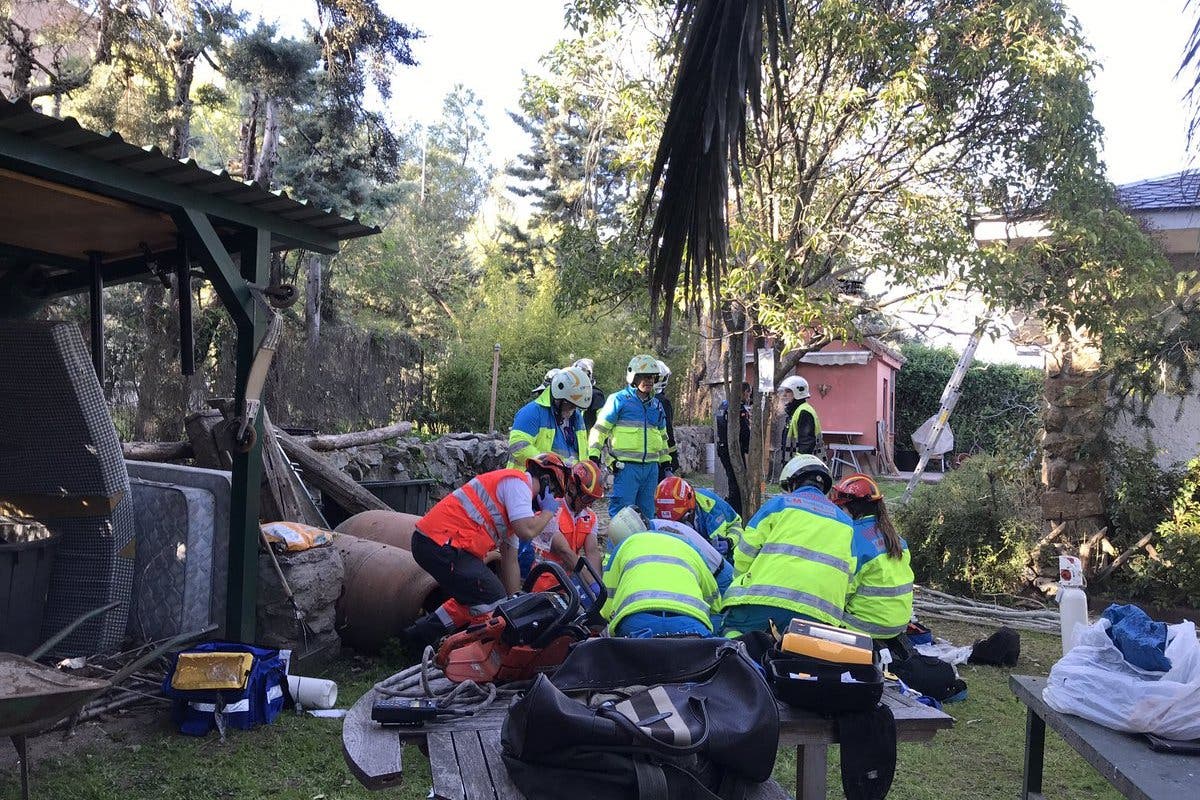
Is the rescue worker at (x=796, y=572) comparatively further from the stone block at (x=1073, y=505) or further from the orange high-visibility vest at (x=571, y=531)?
the stone block at (x=1073, y=505)

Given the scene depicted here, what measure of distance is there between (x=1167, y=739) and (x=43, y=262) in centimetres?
767

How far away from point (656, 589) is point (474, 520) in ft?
6.69

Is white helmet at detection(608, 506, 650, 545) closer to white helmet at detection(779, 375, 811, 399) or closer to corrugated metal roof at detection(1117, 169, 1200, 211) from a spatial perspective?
white helmet at detection(779, 375, 811, 399)

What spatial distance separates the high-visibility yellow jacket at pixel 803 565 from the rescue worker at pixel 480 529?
55.7 inches

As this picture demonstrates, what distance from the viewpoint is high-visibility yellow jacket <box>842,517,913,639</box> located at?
17.4 ft

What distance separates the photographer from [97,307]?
24.0 ft

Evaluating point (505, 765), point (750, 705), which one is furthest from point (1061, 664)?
point (505, 765)

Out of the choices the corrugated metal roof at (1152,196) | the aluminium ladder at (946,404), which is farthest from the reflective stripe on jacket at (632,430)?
the corrugated metal roof at (1152,196)

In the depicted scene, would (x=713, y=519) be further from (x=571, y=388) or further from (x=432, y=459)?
(x=432, y=459)

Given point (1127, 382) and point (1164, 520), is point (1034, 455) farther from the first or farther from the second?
point (1127, 382)

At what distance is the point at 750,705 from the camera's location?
2.92m

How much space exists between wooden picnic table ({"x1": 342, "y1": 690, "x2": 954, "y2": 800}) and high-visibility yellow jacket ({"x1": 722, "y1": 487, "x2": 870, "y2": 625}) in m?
0.61

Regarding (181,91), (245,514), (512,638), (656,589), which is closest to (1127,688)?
(656,589)

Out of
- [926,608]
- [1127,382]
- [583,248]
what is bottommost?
[926,608]
